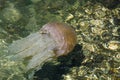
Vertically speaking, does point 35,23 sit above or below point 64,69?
above

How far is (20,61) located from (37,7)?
1.61 metres

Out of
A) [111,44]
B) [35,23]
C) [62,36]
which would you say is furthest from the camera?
[35,23]

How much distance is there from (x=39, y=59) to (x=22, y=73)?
370mm

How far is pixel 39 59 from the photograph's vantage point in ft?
17.3

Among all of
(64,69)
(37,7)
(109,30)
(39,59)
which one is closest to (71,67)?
(64,69)

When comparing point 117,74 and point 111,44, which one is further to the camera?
point 111,44

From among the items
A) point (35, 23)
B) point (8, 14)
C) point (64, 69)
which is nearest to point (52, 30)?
point (64, 69)

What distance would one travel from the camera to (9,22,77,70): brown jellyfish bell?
5273 mm

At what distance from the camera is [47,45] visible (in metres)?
5.32

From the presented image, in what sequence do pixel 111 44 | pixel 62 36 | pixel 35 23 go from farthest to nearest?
pixel 35 23 < pixel 111 44 < pixel 62 36

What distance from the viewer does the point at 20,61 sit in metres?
5.43

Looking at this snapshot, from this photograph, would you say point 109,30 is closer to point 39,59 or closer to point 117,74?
point 117,74

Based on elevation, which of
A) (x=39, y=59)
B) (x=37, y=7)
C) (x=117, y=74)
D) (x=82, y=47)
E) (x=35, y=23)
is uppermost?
(x=37, y=7)

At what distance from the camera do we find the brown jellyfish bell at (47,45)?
5273mm
